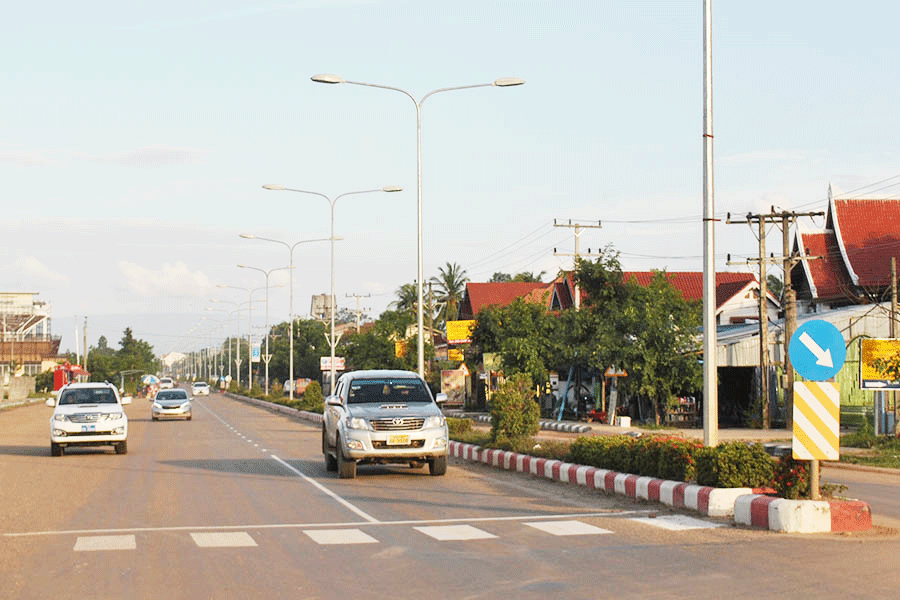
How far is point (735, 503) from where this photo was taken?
45.0 ft

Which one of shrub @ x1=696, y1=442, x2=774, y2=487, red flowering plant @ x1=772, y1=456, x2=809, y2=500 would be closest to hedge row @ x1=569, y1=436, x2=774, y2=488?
shrub @ x1=696, y1=442, x2=774, y2=487

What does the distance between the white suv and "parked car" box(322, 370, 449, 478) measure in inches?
295

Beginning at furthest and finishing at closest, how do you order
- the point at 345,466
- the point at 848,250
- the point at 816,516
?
the point at 848,250, the point at 345,466, the point at 816,516

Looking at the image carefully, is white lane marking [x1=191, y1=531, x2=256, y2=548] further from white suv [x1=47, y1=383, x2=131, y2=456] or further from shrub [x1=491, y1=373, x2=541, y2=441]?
white suv [x1=47, y1=383, x2=131, y2=456]

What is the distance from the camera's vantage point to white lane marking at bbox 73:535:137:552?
12.1 meters

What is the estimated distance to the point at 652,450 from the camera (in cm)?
1722

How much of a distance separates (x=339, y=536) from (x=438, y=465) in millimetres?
8715

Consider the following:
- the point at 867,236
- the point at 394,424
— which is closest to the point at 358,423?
the point at 394,424

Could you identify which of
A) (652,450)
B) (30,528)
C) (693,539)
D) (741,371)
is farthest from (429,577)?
(741,371)

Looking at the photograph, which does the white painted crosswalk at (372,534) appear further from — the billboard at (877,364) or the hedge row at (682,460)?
the billboard at (877,364)

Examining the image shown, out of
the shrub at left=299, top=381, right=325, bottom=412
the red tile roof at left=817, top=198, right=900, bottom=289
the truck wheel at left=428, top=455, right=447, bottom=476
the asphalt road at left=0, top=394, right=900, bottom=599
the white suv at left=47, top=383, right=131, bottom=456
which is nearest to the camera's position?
the asphalt road at left=0, top=394, right=900, bottom=599

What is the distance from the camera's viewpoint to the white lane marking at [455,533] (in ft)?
41.9

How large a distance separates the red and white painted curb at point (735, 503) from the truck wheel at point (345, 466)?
137 inches

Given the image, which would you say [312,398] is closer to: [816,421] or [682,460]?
[682,460]
